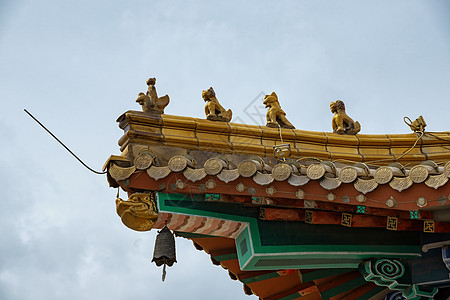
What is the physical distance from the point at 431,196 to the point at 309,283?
6.91ft

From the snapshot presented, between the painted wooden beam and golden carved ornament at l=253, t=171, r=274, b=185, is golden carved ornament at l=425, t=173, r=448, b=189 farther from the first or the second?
the painted wooden beam

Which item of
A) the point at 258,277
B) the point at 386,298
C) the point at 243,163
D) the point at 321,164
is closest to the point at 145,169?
the point at 243,163

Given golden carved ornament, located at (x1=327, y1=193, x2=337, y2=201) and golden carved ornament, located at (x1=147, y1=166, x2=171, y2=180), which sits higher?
golden carved ornament, located at (x1=147, y1=166, x2=171, y2=180)

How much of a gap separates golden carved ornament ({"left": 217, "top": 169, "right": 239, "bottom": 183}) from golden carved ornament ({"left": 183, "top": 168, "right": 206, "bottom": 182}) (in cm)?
14

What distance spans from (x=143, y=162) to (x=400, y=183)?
83.2 inches

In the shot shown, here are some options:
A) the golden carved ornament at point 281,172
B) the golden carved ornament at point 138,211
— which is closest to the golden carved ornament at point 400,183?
the golden carved ornament at point 281,172

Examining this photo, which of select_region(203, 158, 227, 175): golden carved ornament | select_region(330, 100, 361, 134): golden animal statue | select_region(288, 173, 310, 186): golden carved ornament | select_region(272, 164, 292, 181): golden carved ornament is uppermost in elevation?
select_region(330, 100, 361, 134): golden animal statue

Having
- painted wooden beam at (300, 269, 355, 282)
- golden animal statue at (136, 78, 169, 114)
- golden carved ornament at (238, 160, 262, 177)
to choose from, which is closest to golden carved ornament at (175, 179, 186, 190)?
golden carved ornament at (238, 160, 262, 177)

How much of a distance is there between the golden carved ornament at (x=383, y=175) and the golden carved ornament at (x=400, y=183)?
0.14ft

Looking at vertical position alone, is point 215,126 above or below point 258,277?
above

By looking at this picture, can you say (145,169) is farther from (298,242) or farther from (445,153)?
(445,153)

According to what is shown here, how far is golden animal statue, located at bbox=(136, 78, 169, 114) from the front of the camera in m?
7.26

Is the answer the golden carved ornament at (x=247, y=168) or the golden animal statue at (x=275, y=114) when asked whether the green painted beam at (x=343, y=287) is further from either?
the golden carved ornament at (x=247, y=168)

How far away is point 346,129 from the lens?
8039 mm
